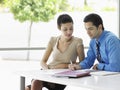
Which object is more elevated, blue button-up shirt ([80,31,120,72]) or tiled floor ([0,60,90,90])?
blue button-up shirt ([80,31,120,72])

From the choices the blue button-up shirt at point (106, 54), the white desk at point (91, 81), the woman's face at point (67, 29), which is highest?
the woman's face at point (67, 29)

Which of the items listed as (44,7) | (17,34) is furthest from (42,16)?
(17,34)

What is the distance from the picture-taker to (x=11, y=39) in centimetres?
830

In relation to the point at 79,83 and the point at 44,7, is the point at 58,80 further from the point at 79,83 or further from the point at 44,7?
the point at 44,7

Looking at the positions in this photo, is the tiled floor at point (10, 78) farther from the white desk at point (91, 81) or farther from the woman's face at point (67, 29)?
the white desk at point (91, 81)

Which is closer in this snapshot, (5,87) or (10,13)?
(5,87)

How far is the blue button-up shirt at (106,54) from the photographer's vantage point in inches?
95.8

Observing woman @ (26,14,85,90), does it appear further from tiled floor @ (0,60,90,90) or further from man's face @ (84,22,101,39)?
tiled floor @ (0,60,90,90)

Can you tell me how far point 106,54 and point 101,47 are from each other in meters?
0.09

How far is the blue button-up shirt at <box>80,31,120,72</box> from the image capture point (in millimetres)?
2434

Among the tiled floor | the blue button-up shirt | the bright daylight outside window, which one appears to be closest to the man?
the blue button-up shirt

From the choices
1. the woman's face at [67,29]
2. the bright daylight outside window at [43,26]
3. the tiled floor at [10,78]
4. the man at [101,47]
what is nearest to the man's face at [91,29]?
the man at [101,47]

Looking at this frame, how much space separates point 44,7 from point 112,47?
6329 millimetres

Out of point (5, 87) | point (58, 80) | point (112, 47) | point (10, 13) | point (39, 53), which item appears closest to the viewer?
point (58, 80)
